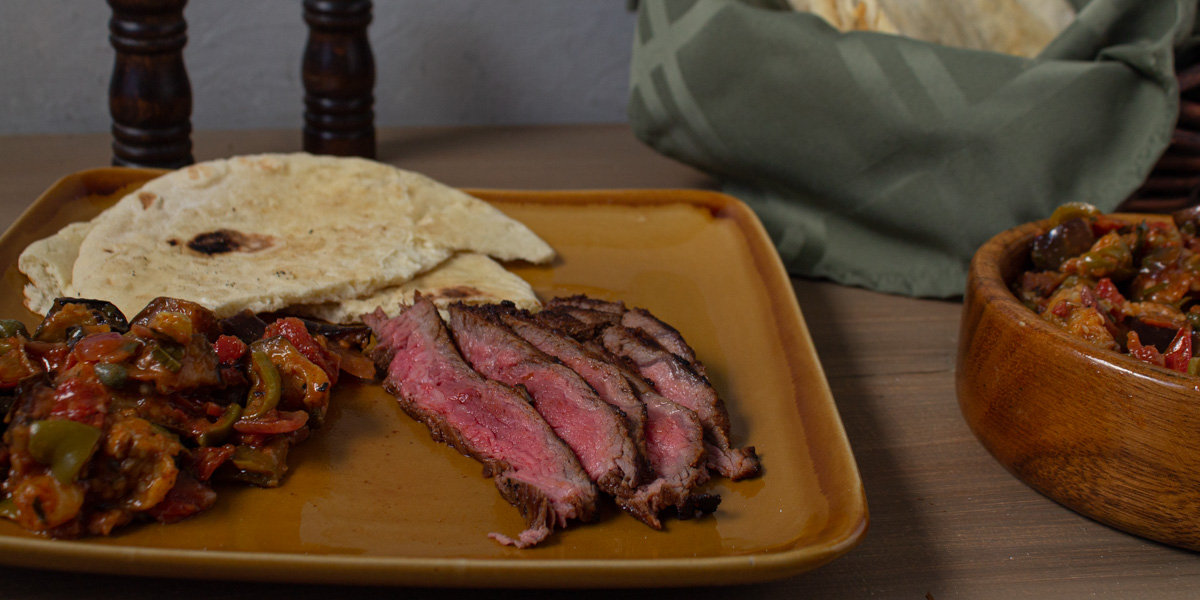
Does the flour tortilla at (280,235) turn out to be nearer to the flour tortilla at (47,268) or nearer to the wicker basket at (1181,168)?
the flour tortilla at (47,268)

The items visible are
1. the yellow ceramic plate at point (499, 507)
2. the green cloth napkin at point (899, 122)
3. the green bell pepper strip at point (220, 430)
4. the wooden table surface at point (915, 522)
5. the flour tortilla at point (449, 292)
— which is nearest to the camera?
the yellow ceramic plate at point (499, 507)

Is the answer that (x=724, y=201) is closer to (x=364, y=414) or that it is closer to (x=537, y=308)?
(x=537, y=308)

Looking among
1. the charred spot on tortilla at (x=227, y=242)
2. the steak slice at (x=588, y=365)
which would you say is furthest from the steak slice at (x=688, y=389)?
the charred spot on tortilla at (x=227, y=242)

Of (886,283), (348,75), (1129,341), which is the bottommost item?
(886,283)

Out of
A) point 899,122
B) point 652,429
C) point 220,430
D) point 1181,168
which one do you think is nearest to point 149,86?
point 220,430

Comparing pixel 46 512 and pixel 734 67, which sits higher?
pixel 734 67

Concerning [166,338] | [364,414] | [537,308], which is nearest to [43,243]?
[166,338]
